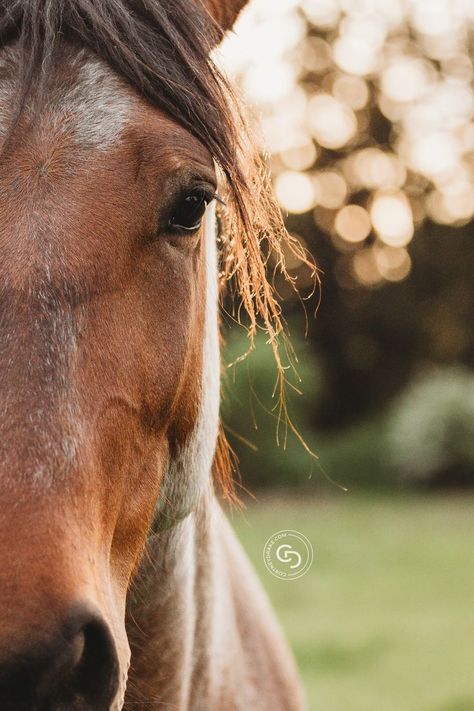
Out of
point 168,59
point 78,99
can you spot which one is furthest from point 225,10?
point 78,99

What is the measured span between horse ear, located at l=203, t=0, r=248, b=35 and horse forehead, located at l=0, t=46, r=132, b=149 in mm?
653

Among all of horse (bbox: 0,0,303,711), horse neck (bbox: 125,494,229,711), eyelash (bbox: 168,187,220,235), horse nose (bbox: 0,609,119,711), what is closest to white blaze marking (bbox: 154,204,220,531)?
horse (bbox: 0,0,303,711)

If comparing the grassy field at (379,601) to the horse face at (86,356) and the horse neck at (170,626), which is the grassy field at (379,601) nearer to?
the horse neck at (170,626)

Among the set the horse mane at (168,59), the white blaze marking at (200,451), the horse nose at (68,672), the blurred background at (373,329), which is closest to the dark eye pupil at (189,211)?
the horse mane at (168,59)

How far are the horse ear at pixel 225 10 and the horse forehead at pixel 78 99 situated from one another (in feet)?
2.14

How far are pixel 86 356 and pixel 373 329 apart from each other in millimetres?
23230

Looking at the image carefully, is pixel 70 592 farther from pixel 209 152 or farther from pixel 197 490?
pixel 209 152

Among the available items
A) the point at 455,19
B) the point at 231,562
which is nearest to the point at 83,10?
the point at 231,562

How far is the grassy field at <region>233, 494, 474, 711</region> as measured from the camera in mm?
6980

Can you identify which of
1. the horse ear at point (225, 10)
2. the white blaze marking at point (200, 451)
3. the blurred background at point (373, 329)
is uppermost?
the horse ear at point (225, 10)

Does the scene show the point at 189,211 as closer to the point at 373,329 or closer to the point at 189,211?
the point at 189,211

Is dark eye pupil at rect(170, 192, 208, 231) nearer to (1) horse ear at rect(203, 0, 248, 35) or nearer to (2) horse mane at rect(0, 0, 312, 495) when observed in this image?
(2) horse mane at rect(0, 0, 312, 495)

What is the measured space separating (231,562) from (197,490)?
98 cm

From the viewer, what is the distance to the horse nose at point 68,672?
1345mm
